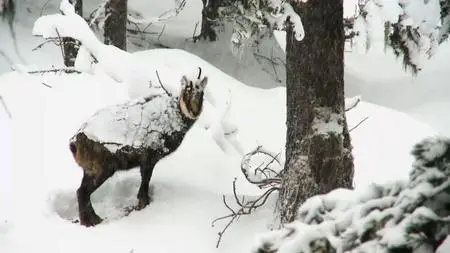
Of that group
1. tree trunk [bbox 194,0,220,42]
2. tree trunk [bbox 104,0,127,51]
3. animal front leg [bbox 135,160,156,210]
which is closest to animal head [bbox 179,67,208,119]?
animal front leg [bbox 135,160,156,210]

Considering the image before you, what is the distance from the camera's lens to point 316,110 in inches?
184

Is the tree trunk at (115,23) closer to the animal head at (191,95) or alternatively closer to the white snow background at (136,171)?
the white snow background at (136,171)

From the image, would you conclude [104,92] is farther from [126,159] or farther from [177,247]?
[177,247]

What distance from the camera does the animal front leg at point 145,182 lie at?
5344 millimetres

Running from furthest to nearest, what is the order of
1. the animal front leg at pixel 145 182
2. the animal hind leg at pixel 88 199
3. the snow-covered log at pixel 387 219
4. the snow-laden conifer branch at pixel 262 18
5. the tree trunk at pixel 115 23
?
the tree trunk at pixel 115 23 < the animal front leg at pixel 145 182 < the animal hind leg at pixel 88 199 < the snow-laden conifer branch at pixel 262 18 < the snow-covered log at pixel 387 219

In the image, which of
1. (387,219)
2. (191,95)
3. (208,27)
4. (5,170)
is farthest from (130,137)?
(208,27)

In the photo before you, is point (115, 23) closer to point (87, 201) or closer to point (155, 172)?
point (155, 172)

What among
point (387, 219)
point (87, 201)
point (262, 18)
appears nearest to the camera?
point (387, 219)

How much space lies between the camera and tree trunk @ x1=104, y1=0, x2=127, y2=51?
9250 millimetres

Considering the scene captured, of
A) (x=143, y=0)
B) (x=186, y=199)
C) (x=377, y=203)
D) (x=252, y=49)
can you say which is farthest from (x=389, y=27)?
(x=143, y=0)

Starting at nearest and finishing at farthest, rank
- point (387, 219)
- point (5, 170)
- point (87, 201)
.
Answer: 1. point (387, 219)
2. point (87, 201)
3. point (5, 170)

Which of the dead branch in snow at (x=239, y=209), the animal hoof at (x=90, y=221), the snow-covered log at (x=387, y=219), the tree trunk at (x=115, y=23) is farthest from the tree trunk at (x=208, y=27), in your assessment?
the snow-covered log at (x=387, y=219)

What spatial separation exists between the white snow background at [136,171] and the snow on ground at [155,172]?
10 mm

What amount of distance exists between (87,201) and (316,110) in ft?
6.93
